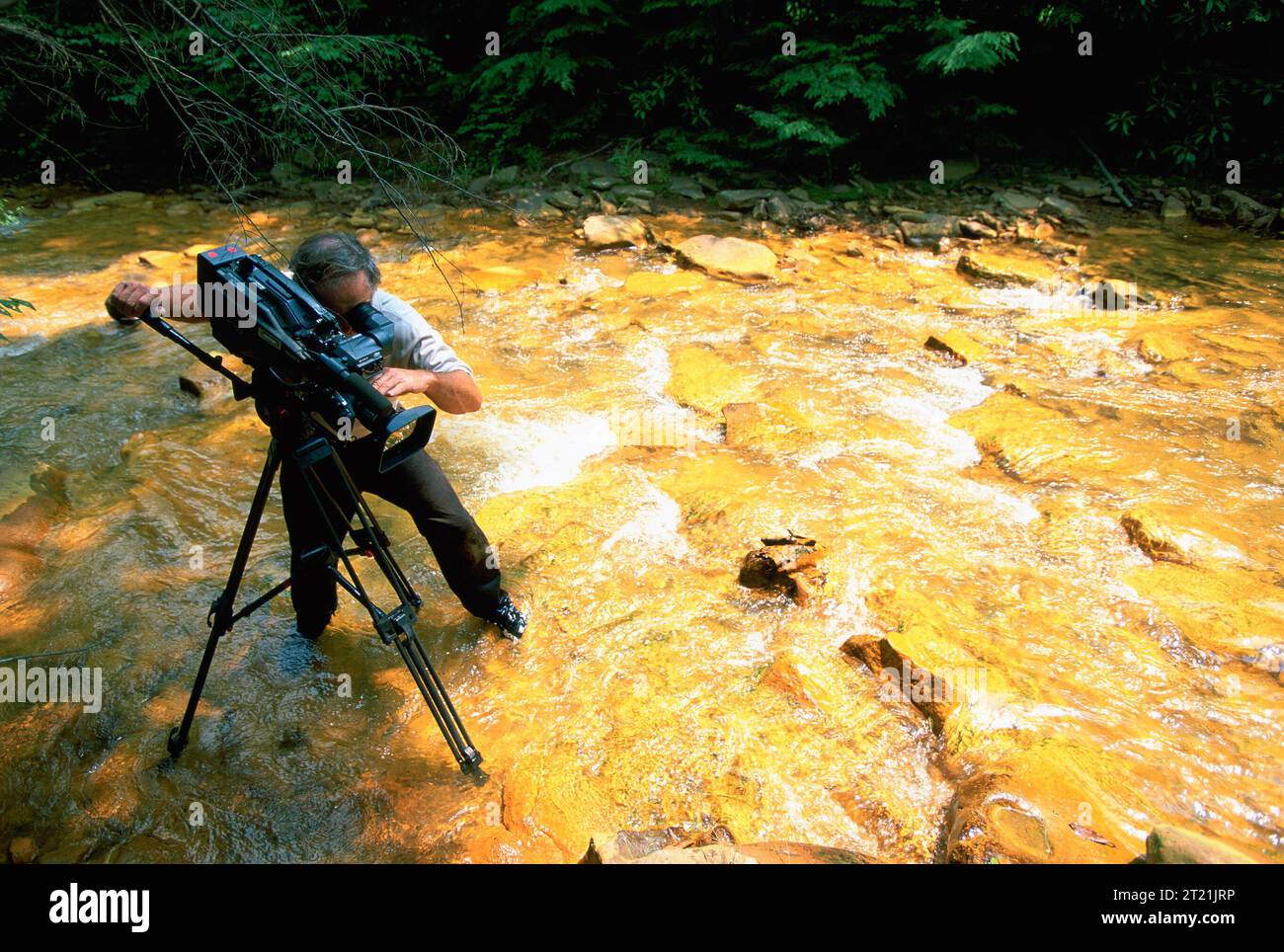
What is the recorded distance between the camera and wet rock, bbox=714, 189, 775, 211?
31.5 ft

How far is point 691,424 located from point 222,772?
3438mm

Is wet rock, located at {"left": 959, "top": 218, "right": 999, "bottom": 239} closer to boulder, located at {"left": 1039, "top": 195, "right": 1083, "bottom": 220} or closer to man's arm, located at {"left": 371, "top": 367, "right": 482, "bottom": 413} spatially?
boulder, located at {"left": 1039, "top": 195, "right": 1083, "bottom": 220}

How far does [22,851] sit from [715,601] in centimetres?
275

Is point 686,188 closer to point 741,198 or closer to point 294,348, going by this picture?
point 741,198

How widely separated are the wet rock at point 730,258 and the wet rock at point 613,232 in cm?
66

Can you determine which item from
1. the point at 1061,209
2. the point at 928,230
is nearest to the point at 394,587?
the point at 928,230

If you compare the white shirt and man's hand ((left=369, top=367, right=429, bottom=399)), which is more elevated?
the white shirt

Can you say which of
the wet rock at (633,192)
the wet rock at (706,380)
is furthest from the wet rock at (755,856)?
the wet rock at (633,192)

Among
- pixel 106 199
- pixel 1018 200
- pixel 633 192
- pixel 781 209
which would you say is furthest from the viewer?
pixel 106 199

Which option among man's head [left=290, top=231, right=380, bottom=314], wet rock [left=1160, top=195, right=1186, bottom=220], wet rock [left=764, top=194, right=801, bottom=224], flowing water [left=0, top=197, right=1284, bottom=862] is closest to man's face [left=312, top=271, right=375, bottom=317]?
man's head [left=290, top=231, right=380, bottom=314]

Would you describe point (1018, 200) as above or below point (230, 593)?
above

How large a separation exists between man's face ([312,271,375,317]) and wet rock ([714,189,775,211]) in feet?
25.7

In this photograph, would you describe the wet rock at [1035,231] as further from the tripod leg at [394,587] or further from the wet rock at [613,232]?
the tripod leg at [394,587]

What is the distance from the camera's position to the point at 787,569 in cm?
367
